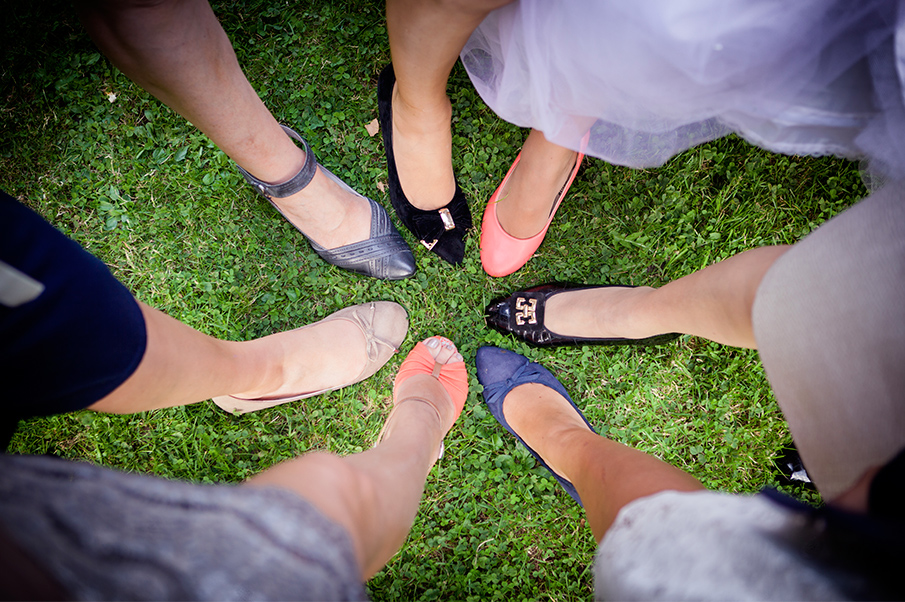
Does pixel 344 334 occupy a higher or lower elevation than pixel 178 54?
lower

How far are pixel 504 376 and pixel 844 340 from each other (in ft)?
5.93

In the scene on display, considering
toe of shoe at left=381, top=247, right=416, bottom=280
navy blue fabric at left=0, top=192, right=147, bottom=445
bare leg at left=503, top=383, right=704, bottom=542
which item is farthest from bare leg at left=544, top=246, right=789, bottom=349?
navy blue fabric at left=0, top=192, right=147, bottom=445

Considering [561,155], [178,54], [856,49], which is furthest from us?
[561,155]

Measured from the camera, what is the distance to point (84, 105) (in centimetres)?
266

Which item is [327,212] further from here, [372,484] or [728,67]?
[728,67]

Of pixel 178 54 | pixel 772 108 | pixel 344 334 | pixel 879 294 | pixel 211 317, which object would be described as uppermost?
pixel 178 54

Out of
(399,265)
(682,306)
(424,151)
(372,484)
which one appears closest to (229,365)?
(372,484)

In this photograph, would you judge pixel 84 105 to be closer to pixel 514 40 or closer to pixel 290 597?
pixel 514 40

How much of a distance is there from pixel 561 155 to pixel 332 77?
5.42 ft

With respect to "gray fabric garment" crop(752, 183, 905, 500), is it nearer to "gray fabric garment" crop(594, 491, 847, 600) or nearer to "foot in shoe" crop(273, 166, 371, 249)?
"gray fabric garment" crop(594, 491, 847, 600)

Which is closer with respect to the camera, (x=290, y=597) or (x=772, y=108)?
(x=290, y=597)

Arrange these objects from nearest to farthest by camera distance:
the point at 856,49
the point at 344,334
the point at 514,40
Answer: the point at 856,49 < the point at 514,40 < the point at 344,334

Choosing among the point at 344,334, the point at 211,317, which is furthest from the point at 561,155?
the point at 211,317

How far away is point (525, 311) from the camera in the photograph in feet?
8.52
